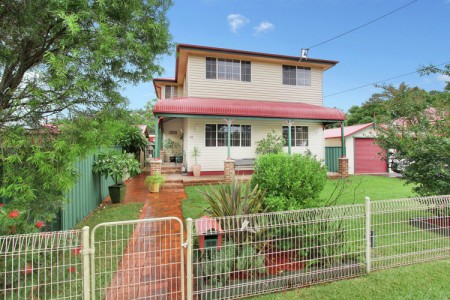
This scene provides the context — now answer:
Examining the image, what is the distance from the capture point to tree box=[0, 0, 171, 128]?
2.58 meters

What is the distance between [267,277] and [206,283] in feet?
2.42

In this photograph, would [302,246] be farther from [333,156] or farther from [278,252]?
[333,156]

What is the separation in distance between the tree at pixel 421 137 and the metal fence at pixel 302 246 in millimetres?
1489

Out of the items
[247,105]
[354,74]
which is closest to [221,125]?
[247,105]

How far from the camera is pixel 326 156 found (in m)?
15.1

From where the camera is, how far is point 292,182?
11.7ft

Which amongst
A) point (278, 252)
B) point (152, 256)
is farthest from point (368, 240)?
point (152, 256)

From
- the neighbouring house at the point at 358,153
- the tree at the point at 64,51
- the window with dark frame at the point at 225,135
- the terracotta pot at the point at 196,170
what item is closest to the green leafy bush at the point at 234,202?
the tree at the point at 64,51

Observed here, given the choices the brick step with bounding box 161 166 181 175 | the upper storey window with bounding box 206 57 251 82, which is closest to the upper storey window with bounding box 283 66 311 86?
the upper storey window with bounding box 206 57 251 82

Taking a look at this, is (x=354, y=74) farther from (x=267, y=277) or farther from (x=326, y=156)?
(x=267, y=277)

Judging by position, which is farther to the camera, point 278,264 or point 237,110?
point 237,110

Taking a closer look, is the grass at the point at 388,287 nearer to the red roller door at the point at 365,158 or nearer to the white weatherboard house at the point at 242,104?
the white weatherboard house at the point at 242,104

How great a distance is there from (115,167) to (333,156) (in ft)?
41.1

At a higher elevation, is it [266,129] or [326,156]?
[266,129]
